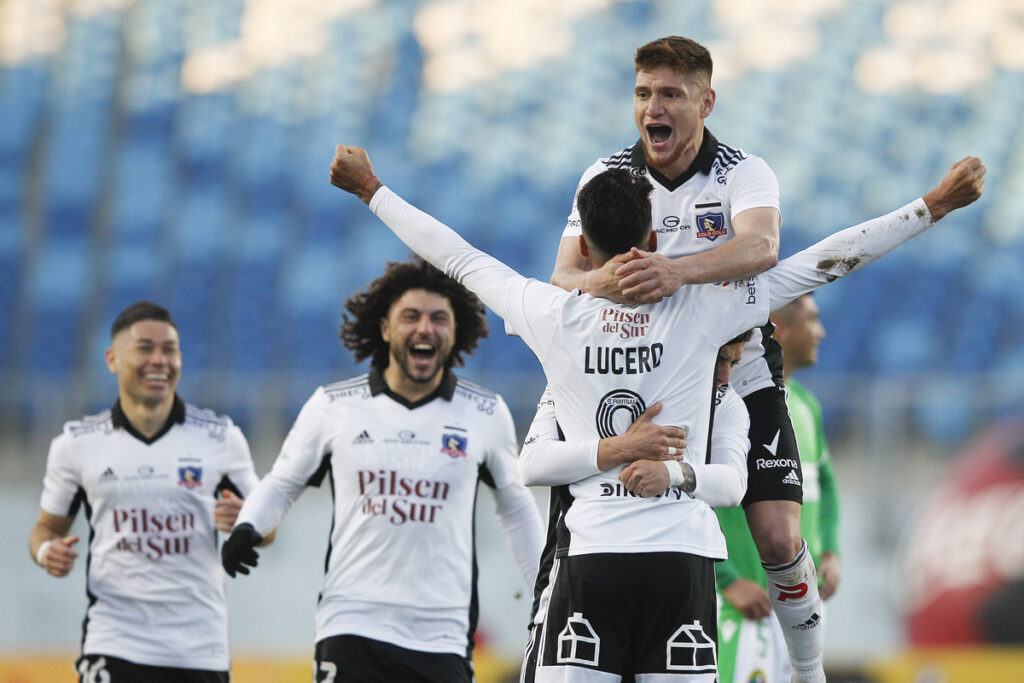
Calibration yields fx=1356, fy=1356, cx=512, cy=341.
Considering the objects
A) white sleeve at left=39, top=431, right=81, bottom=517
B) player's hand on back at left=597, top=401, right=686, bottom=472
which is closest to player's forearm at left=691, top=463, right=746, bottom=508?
player's hand on back at left=597, top=401, right=686, bottom=472

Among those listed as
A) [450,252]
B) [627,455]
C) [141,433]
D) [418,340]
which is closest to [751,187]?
[450,252]

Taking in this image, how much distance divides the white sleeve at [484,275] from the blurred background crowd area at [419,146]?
29.6ft

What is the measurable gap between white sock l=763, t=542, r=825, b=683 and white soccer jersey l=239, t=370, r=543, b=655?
1176 millimetres

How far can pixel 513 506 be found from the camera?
232 inches

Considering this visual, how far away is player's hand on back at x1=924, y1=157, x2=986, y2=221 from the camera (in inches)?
168

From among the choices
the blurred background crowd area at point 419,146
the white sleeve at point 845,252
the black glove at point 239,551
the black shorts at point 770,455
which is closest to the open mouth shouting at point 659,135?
the white sleeve at point 845,252

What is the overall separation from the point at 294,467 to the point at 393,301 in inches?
34.3

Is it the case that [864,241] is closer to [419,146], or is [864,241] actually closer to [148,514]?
[148,514]

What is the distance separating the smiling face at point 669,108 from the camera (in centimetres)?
454

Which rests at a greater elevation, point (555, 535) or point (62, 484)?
point (62, 484)

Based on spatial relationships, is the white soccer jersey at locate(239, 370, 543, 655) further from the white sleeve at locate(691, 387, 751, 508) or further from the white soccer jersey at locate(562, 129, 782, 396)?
the white sleeve at locate(691, 387, 751, 508)

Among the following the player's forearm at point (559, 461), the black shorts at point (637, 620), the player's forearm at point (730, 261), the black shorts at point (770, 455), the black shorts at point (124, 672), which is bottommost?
the black shorts at point (124, 672)

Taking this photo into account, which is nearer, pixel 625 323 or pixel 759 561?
pixel 625 323

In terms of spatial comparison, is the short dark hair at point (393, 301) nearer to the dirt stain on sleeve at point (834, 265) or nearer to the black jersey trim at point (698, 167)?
the black jersey trim at point (698, 167)
